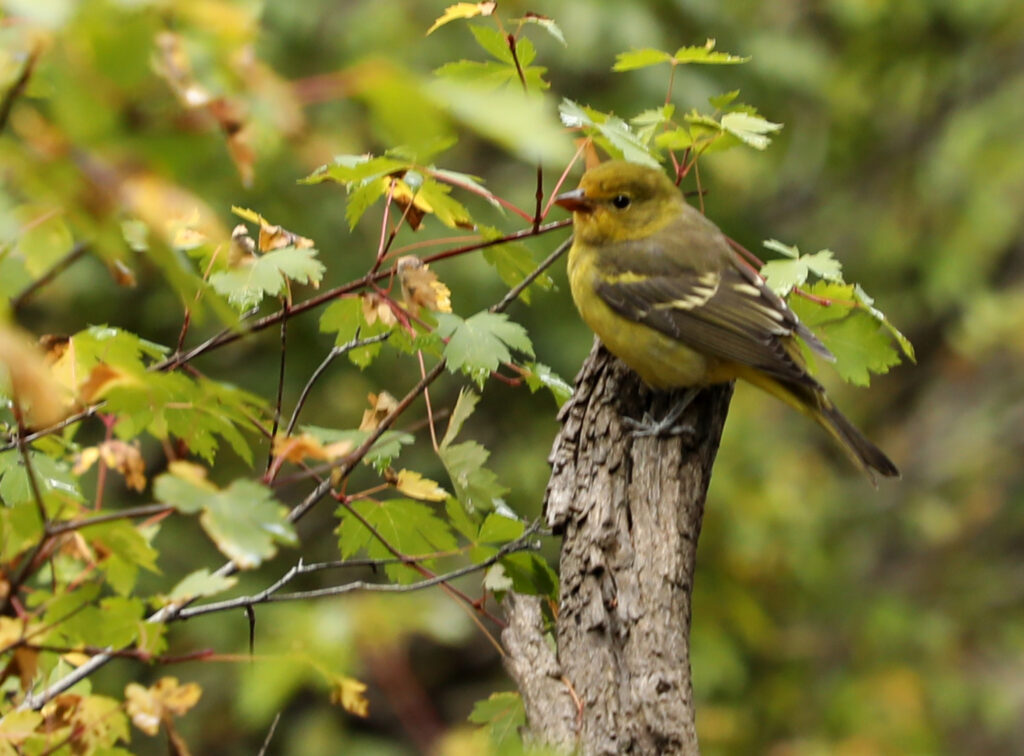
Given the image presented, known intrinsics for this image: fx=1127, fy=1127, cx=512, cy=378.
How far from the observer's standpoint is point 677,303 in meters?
3.38

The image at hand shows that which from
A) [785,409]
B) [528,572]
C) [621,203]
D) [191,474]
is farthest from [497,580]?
[785,409]

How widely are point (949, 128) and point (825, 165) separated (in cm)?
91

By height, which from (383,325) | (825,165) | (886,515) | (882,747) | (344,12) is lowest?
(882,747)

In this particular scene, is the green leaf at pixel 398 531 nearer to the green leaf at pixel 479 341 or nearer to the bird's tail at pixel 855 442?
the green leaf at pixel 479 341

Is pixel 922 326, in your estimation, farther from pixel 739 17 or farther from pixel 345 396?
pixel 345 396

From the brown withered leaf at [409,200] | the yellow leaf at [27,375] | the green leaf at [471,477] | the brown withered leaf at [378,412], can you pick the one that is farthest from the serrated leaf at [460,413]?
the yellow leaf at [27,375]

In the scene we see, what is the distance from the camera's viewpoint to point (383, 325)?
2350 millimetres

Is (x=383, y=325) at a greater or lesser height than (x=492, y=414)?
greater

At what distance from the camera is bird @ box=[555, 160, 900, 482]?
304 centimetres

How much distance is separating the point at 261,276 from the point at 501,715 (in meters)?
1.09

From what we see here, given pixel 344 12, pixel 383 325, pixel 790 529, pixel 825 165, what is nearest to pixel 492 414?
pixel 790 529

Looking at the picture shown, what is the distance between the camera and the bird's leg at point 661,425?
262 centimetres

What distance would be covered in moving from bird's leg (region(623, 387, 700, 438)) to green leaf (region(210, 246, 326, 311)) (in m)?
0.83

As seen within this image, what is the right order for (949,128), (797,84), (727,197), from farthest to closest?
(949,128) → (727,197) → (797,84)
